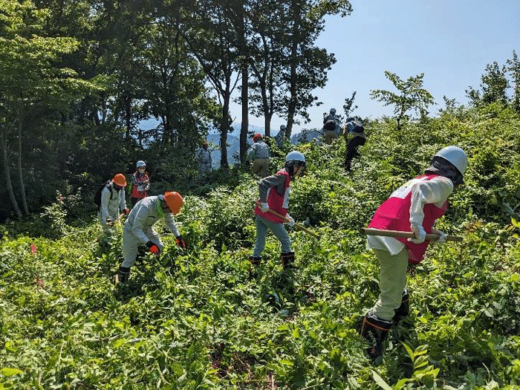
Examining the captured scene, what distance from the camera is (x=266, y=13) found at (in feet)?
62.3

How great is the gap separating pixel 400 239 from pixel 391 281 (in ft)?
1.47

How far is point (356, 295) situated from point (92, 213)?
1326 cm

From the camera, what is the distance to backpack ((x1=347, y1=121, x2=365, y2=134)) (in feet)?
36.6

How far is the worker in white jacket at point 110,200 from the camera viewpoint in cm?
904

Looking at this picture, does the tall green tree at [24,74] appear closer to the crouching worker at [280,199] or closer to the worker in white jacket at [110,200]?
the worker in white jacket at [110,200]

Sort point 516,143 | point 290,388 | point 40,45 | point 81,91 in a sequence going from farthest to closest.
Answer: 1. point 81,91
2. point 40,45
3. point 516,143
4. point 290,388

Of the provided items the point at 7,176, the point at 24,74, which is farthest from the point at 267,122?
the point at 7,176

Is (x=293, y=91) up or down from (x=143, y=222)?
up

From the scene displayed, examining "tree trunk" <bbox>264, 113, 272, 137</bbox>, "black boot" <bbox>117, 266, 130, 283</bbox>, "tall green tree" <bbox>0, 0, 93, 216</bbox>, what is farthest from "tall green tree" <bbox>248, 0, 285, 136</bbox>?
"black boot" <bbox>117, 266, 130, 283</bbox>

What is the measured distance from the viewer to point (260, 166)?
13.0 metres

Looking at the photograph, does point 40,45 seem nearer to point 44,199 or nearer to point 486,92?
point 44,199

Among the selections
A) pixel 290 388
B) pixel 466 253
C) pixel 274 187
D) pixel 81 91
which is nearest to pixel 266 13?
pixel 81 91

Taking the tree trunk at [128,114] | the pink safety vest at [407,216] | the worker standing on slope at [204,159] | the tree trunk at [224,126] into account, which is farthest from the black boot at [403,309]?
the tree trunk at [128,114]

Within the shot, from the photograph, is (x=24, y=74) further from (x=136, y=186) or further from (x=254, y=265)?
(x=254, y=265)
